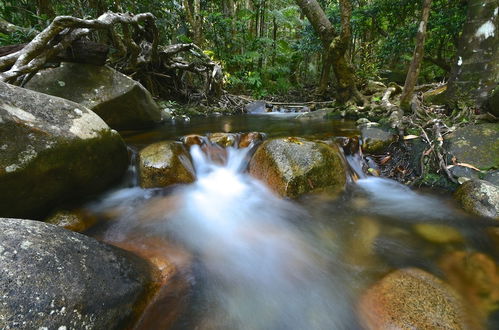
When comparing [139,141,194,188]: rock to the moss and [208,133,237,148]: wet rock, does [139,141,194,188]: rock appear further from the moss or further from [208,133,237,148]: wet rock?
[208,133,237,148]: wet rock

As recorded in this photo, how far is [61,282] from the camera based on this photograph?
4.19 feet

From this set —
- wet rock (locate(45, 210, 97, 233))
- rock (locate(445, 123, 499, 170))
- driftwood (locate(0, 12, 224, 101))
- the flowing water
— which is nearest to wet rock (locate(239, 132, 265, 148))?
the flowing water

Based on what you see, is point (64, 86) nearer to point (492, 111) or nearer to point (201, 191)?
point (201, 191)

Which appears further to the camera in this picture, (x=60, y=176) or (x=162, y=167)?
(x=162, y=167)

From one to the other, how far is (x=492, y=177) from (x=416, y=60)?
98.9 inches

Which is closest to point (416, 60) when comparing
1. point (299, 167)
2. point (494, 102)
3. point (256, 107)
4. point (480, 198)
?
point (494, 102)

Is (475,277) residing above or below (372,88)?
below

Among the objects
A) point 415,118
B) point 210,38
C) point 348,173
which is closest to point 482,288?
point 348,173

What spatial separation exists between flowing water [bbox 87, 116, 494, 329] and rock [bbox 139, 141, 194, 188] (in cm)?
12

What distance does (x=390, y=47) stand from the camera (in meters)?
7.94

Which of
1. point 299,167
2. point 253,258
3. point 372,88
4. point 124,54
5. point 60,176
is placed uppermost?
point 124,54

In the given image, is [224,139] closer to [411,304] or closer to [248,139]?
[248,139]

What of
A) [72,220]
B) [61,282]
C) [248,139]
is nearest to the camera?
[61,282]

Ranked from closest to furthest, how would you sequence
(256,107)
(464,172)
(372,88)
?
(464,172) → (372,88) → (256,107)
